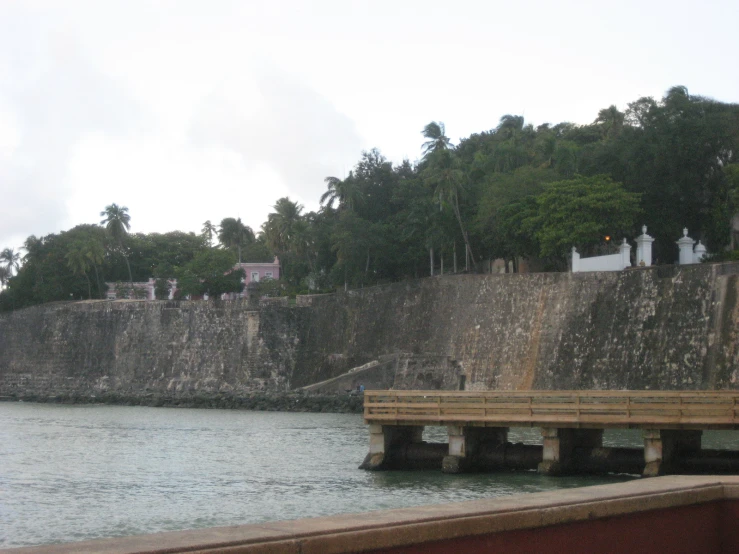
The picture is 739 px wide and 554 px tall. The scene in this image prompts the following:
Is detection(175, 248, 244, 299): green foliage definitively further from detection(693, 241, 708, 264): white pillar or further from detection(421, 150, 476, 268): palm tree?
detection(693, 241, 708, 264): white pillar

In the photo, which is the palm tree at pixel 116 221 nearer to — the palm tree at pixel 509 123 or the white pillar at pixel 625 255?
the palm tree at pixel 509 123

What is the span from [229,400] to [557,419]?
36.6 m

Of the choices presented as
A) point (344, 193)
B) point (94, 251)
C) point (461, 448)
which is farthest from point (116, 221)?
point (461, 448)

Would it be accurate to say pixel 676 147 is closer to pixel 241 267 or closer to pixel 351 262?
pixel 351 262

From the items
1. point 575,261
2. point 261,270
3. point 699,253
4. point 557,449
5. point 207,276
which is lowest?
point 557,449

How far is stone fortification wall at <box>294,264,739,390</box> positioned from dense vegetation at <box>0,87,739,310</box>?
213 inches

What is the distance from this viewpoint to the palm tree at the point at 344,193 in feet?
235

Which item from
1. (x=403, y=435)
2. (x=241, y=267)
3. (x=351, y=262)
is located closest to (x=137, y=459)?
(x=403, y=435)

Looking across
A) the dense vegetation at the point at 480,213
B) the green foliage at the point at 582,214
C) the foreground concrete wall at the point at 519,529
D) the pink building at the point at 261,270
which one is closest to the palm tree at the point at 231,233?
the dense vegetation at the point at 480,213

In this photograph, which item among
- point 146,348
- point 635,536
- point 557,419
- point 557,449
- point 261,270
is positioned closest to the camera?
point 635,536

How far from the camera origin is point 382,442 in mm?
25156

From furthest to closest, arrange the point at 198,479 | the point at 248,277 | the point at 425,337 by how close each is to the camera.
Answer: the point at 248,277 < the point at 425,337 < the point at 198,479

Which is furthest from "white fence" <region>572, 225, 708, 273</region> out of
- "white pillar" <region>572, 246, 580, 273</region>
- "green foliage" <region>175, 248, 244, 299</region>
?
"green foliage" <region>175, 248, 244, 299</region>

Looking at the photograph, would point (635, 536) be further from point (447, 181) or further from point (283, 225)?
point (283, 225)
